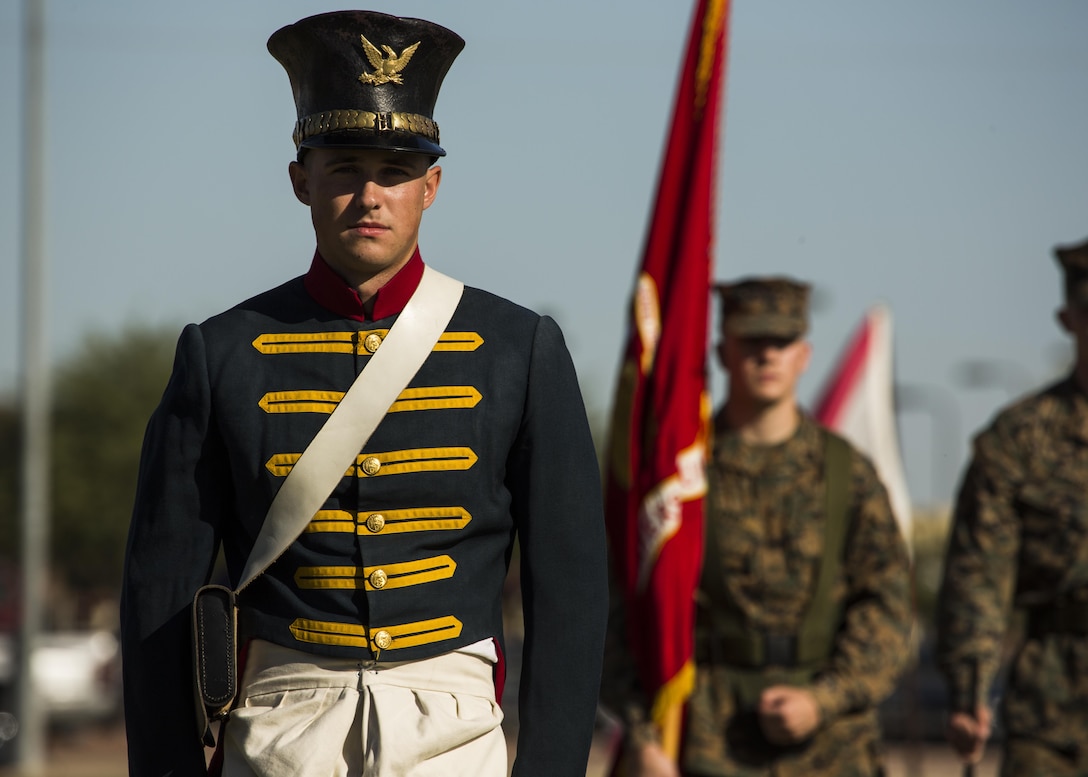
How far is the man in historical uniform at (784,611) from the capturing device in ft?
21.2

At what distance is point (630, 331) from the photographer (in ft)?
22.7

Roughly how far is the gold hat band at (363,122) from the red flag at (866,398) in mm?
7305

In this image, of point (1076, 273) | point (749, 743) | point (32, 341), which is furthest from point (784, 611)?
point (32, 341)

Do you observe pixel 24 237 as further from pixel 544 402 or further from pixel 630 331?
pixel 544 402

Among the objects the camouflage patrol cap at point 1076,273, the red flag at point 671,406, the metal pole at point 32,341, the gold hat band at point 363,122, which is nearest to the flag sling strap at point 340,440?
the gold hat band at point 363,122

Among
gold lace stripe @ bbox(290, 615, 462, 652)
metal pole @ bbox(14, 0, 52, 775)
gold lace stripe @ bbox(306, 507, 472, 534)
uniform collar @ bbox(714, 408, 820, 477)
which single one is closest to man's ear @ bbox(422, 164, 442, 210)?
gold lace stripe @ bbox(306, 507, 472, 534)

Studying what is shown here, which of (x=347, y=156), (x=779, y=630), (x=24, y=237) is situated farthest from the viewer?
(x=24, y=237)

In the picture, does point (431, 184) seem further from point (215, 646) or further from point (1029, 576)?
point (1029, 576)

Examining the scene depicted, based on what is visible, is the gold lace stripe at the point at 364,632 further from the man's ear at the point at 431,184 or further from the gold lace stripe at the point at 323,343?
the man's ear at the point at 431,184

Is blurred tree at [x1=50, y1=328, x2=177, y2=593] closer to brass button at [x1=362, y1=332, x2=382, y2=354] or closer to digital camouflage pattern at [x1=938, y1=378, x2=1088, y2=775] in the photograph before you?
digital camouflage pattern at [x1=938, y1=378, x2=1088, y2=775]

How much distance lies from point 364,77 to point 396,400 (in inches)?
24.8

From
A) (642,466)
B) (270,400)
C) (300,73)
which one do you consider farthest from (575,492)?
(642,466)

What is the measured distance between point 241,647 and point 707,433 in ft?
11.3

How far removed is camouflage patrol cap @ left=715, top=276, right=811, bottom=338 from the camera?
6980 mm
